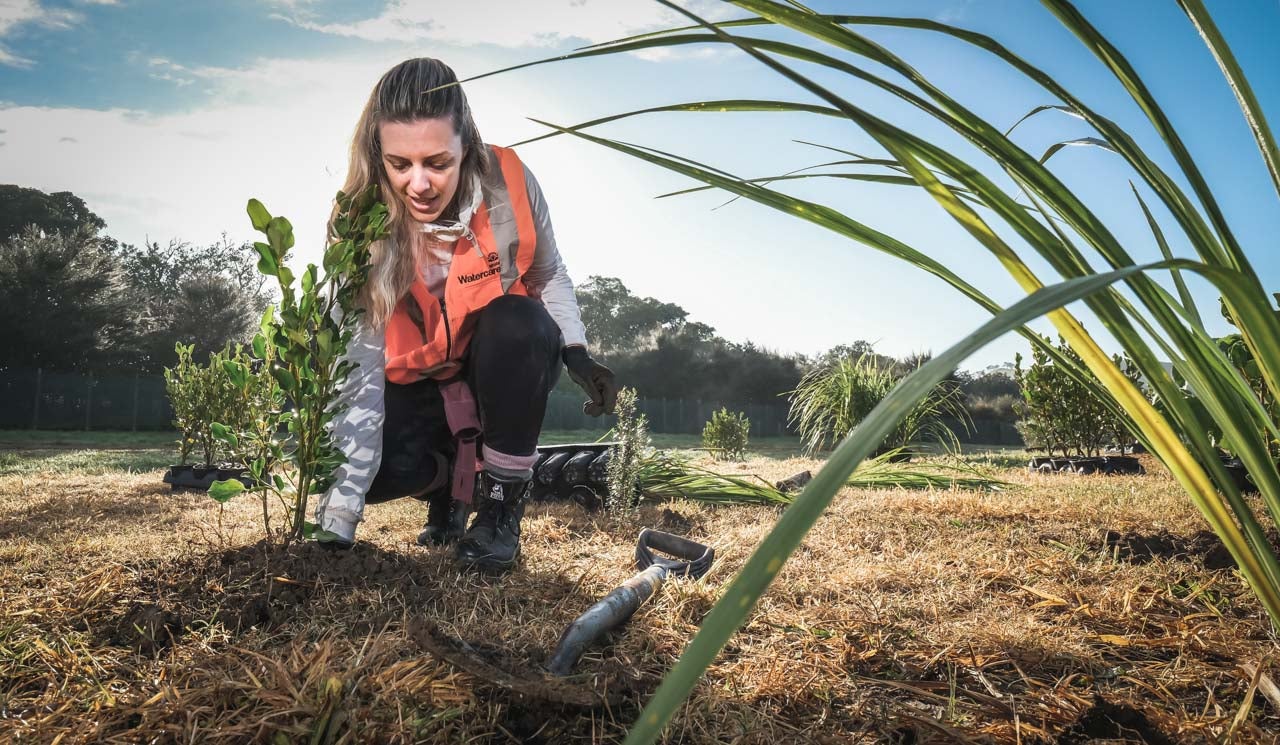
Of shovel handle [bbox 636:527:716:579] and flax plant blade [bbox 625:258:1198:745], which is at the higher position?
flax plant blade [bbox 625:258:1198:745]

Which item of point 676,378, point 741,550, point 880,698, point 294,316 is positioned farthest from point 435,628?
point 676,378

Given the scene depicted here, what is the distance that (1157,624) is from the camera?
4.26 ft

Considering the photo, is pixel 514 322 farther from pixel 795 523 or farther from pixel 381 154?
pixel 795 523

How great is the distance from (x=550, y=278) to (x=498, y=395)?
471 millimetres

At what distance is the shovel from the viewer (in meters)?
1.06

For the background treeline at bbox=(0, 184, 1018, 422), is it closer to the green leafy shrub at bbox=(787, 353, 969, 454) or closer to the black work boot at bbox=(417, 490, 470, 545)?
the green leafy shrub at bbox=(787, 353, 969, 454)

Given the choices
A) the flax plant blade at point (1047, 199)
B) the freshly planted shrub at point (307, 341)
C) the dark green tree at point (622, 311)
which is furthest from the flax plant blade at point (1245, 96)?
the dark green tree at point (622, 311)

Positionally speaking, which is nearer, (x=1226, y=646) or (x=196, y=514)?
(x=1226, y=646)

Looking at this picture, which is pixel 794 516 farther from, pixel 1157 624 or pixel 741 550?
pixel 741 550

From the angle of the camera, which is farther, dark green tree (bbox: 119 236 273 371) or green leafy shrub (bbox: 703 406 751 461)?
dark green tree (bbox: 119 236 273 371)

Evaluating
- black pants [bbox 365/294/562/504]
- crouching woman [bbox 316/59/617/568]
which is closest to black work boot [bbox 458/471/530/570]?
crouching woman [bbox 316/59/617/568]

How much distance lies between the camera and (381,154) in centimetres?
196

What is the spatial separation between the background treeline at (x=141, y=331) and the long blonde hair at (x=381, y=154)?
403 inches

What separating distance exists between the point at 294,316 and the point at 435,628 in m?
0.78
